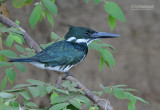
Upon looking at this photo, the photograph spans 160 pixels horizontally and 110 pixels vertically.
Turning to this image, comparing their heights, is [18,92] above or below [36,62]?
below

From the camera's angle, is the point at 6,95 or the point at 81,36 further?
the point at 81,36

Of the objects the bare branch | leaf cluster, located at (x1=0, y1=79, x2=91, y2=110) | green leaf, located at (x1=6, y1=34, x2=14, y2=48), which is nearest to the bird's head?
the bare branch

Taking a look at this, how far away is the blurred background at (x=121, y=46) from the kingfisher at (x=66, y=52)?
1844mm

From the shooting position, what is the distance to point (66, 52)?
222 cm

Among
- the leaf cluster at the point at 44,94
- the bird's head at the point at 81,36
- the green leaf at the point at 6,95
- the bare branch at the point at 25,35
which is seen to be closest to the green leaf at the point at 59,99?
the leaf cluster at the point at 44,94

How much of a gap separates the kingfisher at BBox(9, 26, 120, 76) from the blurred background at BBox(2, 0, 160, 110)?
1844 mm

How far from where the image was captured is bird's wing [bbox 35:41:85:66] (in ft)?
6.94

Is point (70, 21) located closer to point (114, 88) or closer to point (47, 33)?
point (47, 33)

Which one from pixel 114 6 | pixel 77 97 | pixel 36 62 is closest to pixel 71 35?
pixel 36 62

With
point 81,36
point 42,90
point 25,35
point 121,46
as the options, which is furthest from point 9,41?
point 121,46

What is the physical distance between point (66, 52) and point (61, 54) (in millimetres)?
49

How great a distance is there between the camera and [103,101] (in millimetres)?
1664

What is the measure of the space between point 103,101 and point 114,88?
103mm

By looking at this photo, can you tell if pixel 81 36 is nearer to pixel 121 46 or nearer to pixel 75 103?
pixel 75 103
